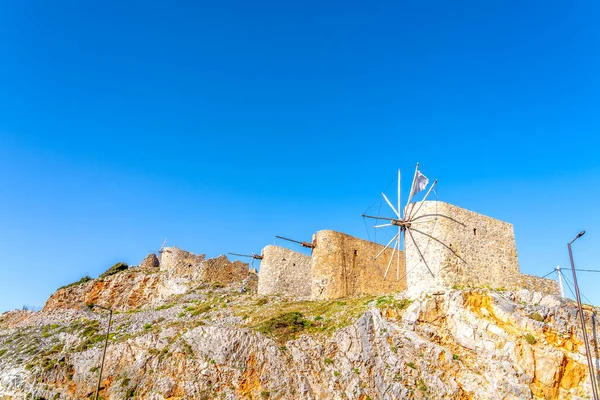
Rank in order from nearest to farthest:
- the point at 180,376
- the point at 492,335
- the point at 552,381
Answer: the point at 552,381, the point at 492,335, the point at 180,376

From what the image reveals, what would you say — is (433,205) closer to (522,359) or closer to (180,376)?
(522,359)

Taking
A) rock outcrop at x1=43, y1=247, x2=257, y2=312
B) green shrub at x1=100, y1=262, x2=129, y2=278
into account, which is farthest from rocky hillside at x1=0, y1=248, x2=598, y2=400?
green shrub at x1=100, y1=262, x2=129, y2=278

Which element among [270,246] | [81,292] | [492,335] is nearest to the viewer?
[492,335]

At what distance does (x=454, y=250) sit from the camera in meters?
27.5

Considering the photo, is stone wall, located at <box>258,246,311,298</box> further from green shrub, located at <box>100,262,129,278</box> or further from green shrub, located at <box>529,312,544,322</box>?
green shrub, located at <box>529,312,544,322</box>

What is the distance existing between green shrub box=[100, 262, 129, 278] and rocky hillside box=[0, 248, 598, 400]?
1673 centimetres

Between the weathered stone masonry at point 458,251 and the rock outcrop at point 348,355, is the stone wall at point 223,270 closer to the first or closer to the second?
the rock outcrop at point 348,355

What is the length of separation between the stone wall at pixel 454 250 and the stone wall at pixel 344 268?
21.2 feet

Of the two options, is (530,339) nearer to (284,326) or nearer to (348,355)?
(348,355)

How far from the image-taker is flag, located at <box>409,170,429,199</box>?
95.8 feet

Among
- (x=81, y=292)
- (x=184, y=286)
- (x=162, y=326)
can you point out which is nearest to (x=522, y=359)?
(x=162, y=326)

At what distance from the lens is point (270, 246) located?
144 ft

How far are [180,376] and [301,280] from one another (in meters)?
20.1

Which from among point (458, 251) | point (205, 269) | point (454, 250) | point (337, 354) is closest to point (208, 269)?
point (205, 269)
